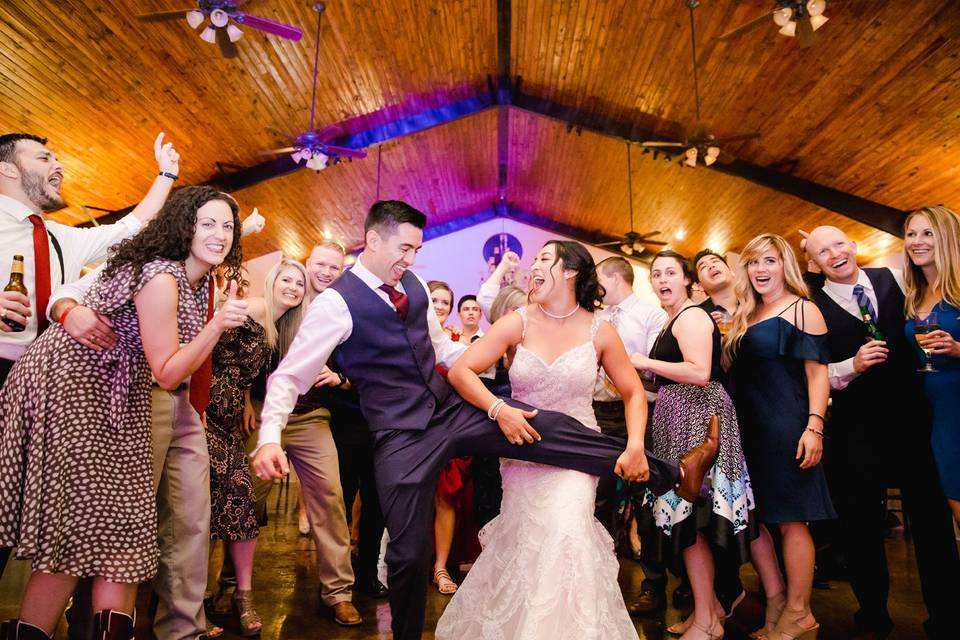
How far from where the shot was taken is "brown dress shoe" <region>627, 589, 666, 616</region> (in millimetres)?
3080

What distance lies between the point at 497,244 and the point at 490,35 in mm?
7646

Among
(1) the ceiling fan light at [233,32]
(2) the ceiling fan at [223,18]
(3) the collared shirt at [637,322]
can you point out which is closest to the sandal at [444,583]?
(3) the collared shirt at [637,322]

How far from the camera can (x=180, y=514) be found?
238cm

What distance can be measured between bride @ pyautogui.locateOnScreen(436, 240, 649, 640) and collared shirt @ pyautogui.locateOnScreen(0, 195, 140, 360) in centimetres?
177

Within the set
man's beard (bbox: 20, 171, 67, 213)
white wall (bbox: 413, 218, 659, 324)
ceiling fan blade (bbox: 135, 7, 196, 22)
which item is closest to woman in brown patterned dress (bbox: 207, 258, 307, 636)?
man's beard (bbox: 20, 171, 67, 213)

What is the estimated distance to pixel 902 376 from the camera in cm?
284

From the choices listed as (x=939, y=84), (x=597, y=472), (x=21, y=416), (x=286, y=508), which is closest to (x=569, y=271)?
(x=597, y=472)

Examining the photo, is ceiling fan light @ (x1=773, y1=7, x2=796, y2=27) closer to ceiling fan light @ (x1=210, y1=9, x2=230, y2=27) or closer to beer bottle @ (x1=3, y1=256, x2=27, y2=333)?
ceiling fan light @ (x1=210, y1=9, x2=230, y2=27)

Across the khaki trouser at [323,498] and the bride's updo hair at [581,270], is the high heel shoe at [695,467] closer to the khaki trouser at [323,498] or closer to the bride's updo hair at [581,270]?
the bride's updo hair at [581,270]

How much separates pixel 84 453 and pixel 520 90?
31.3ft

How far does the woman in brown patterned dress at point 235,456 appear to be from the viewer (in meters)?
2.81

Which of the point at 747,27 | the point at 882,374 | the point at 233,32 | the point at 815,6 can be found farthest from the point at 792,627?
the point at 233,32

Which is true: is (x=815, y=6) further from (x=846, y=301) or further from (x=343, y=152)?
(x=343, y=152)

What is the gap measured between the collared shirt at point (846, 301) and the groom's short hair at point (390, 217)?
2112mm
